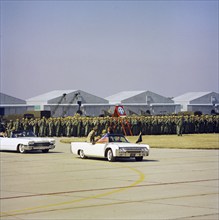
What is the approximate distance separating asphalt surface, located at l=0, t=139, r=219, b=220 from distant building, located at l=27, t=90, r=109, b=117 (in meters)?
57.8

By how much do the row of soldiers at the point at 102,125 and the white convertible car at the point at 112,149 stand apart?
20.5 meters

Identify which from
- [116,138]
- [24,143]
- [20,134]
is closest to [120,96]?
[20,134]

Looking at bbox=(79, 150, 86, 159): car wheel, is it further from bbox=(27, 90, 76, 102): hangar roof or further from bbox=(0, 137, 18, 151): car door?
bbox=(27, 90, 76, 102): hangar roof

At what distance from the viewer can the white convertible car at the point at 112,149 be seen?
75.7ft

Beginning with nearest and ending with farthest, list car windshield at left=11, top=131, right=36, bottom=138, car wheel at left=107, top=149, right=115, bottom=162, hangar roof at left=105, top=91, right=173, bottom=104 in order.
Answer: car wheel at left=107, top=149, right=115, bottom=162 < car windshield at left=11, top=131, right=36, bottom=138 < hangar roof at left=105, top=91, right=173, bottom=104

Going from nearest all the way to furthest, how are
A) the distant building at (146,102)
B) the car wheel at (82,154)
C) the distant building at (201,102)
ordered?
the car wheel at (82,154) < the distant building at (146,102) < the distant building at (201,102)

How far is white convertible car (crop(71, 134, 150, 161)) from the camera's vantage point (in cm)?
2306

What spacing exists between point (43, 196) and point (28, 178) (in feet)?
12.7

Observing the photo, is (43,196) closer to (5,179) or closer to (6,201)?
(6,201)

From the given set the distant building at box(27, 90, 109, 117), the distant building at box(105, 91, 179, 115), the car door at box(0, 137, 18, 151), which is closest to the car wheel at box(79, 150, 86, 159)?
the car door at box(0, 137, 18, 151)

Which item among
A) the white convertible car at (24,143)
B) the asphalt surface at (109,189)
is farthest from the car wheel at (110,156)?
the white convertible car at (24,143)

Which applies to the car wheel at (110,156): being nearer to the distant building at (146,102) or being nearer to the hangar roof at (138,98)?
the distant building at (146,102)

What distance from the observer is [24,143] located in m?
28.1

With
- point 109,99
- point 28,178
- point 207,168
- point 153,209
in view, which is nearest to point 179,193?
point 153,209
